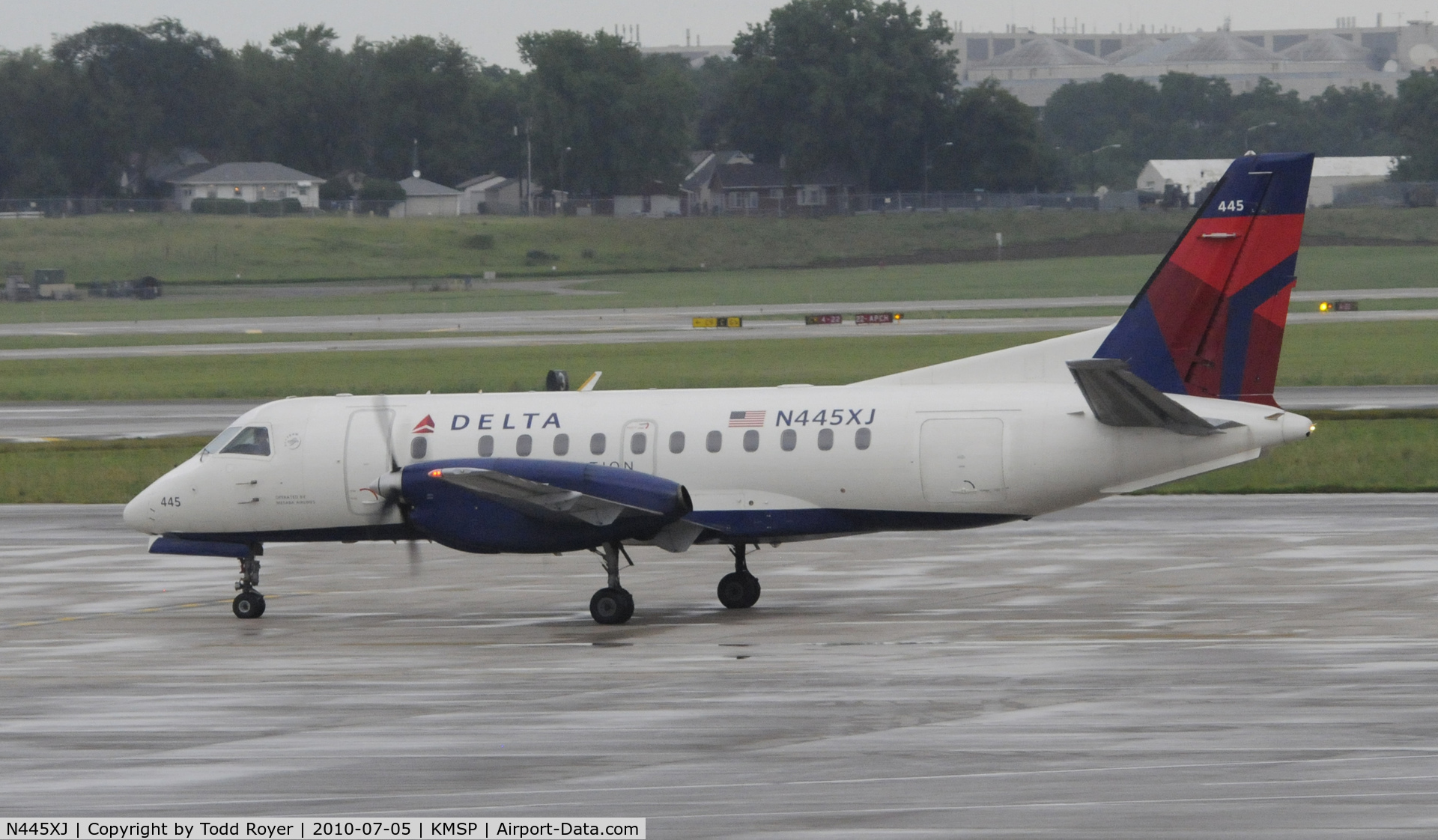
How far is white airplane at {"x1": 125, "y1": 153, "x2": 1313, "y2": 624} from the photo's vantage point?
21.8 metres

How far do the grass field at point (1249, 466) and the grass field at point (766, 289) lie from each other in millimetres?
58884

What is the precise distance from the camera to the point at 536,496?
71.7 ft

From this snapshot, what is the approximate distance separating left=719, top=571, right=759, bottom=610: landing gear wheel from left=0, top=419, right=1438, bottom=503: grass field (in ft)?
38.5

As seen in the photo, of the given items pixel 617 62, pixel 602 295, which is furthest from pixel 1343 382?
pixel 617 62

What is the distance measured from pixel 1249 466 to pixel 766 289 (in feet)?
269

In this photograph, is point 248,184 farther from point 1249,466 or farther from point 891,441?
point 891,441

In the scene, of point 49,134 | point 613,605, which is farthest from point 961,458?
point 49,134

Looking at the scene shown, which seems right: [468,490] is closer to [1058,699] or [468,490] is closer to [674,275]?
[1058,699]

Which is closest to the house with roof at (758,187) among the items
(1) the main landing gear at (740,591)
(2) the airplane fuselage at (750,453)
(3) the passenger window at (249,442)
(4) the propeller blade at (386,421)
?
(3) the passenger window at (249,442)

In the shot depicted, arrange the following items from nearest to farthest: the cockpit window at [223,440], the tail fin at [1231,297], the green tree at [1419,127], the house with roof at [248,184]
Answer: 1. the tail fin at [1231,297]
2. the cockpit window at [223,440]
3. the green tree at [1419,127]
4. the house with roof at [248,184]

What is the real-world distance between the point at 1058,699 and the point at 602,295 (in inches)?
3949

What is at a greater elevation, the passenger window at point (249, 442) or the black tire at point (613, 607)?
the passenger window at point (249, 442)

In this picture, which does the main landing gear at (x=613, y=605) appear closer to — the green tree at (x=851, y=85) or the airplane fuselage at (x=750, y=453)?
the airplane fuselage at (x=750, y=453)

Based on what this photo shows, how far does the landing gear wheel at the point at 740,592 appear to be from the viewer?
2334cm
